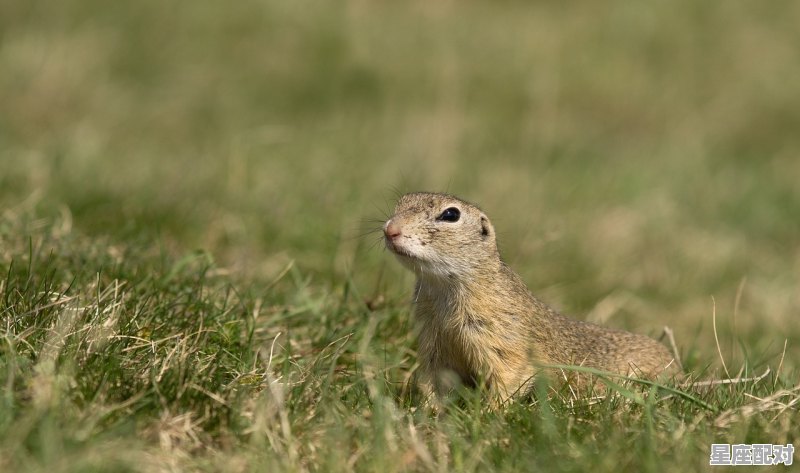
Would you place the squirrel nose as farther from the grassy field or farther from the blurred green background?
the blurred green background

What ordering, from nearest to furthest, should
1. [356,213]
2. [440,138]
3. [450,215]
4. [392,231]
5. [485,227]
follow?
[392,231] → [450,215] → [485,227] → [356,213] → [440,138]

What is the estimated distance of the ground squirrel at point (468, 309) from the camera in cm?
406

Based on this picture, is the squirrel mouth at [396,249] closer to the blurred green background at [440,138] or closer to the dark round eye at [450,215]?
the dark round eye at [450,215]

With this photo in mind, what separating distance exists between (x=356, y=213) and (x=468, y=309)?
87.7 inches

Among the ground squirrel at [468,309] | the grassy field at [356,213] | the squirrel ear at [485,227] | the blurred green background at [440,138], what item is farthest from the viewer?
the blurred green background at [440,138]

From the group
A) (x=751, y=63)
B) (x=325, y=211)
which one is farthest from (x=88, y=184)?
(x=751, y=63)

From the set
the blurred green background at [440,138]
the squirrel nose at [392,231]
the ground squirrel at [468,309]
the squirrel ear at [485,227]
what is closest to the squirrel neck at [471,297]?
the ground squirrel at [468,309]

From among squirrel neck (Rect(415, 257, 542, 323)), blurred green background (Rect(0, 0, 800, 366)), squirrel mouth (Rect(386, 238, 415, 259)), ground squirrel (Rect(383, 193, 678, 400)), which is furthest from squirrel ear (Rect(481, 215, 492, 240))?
blurred green background (Rect(0, 0, 800, 366))

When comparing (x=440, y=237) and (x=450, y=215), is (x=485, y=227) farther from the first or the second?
(x=440, y=237)

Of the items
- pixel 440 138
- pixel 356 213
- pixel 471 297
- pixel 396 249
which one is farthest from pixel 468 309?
pixel 440 138

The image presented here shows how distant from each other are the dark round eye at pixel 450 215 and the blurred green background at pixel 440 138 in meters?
0.84

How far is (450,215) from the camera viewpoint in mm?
4266

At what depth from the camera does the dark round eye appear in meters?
4.23

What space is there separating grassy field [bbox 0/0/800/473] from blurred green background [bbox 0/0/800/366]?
32 mm
